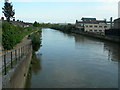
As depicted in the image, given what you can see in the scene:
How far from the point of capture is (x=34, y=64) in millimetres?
14320

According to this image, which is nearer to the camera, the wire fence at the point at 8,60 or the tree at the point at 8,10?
the wire fence at the point at 8,60

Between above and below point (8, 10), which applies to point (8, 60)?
below

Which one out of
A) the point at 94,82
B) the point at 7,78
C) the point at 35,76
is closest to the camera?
the point at 7,78

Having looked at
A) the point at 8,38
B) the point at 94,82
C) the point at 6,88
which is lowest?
the point at 94,82

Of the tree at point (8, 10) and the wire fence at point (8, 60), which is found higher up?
the tree at point (8, 10)

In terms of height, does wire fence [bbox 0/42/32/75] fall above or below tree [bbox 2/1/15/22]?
below

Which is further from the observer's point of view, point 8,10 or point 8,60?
point 8,10

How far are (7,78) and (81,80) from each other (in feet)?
18.3

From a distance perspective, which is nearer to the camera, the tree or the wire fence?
the wire fence

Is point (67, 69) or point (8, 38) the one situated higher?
point (8, 38)

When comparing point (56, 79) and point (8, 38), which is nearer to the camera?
point (56, 79)

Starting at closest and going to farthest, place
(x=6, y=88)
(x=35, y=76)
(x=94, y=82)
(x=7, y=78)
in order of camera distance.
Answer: (x=6, y=88)
(x=7, y=78)
(x=94, y=82)
(x=35, y=76)

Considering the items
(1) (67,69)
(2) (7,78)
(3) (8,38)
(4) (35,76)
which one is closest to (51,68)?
(1) (67,69)

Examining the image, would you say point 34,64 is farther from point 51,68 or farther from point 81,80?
point 81,80
